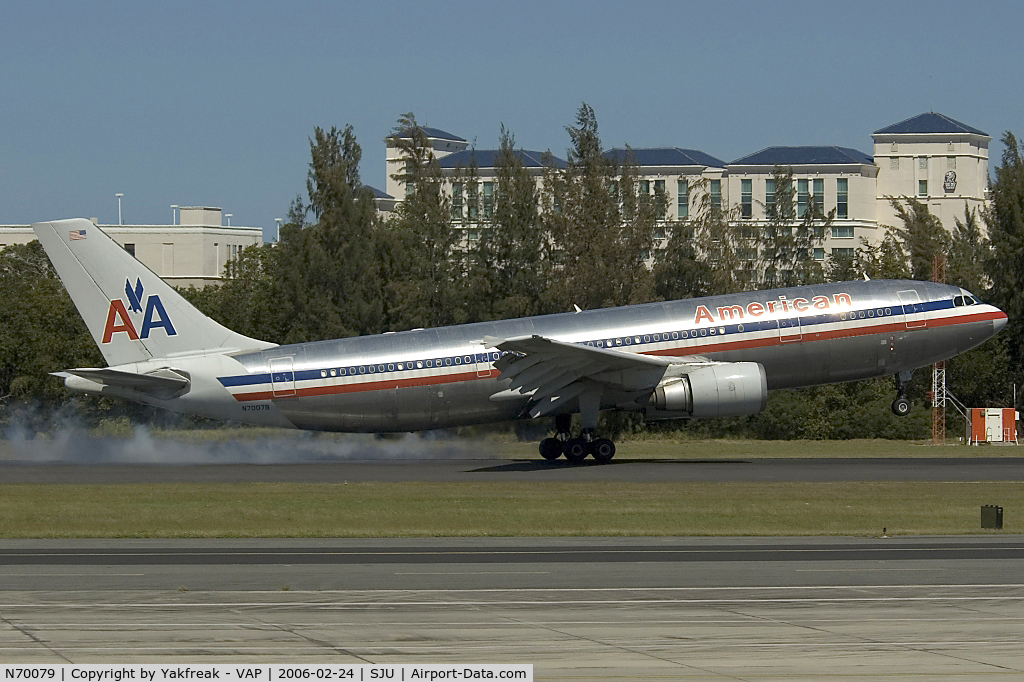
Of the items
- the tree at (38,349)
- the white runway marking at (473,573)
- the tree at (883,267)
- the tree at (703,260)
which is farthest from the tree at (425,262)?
the white runway marking at (473,573)

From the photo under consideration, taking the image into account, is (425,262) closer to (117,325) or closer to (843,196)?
(117,325)

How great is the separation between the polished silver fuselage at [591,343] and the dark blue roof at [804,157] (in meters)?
128

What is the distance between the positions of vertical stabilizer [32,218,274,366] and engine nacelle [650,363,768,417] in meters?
15.4

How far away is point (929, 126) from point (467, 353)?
14832 centimetres

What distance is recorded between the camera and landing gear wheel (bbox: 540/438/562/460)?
151 feet

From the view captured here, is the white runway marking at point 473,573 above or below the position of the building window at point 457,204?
below

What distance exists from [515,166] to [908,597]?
63877mm

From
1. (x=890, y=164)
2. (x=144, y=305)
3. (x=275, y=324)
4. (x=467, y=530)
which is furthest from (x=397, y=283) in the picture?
(x=890, y=164)

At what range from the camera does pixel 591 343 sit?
43.7 meters

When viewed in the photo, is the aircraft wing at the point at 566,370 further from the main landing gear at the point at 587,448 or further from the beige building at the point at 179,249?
the beige building at the point at 179,249

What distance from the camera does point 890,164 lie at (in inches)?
7008

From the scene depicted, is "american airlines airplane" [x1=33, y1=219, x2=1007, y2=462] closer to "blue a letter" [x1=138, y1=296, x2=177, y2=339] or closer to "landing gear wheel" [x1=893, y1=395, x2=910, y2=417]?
"blue a letter" [x1=138, y1=296, x2=177, y2=339]

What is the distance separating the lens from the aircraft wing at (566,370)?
41.8 meters

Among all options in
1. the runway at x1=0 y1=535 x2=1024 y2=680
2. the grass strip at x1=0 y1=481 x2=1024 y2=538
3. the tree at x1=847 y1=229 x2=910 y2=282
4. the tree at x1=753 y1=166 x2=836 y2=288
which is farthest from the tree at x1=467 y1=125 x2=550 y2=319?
the runway at x1=0 y1=535 x2=1024 y2=680
